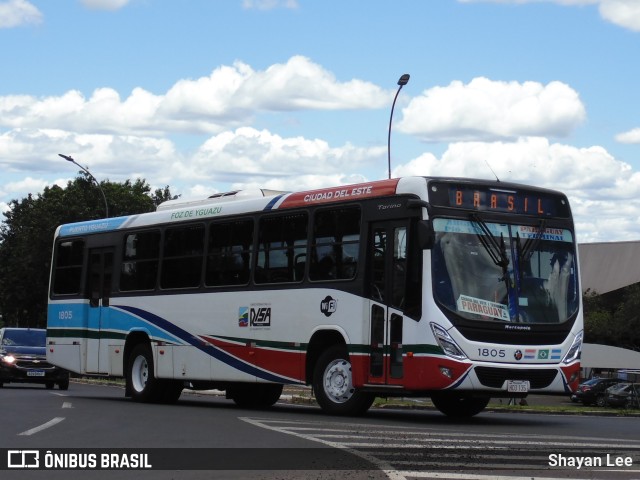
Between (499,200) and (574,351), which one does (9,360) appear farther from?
(574,351)

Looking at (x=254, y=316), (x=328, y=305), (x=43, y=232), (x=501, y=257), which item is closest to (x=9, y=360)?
(x=254, y=316)

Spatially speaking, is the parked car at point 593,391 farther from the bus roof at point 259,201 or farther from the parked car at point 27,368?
the bus roof at point 259,201

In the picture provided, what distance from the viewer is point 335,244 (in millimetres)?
20172

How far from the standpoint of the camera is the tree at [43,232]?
83.8m

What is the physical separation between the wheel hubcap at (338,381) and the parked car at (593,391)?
42.1 metres

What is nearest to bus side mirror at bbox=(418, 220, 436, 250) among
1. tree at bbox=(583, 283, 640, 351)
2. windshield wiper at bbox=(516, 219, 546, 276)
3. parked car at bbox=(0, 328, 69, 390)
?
windshield wiper at bbox=(516, 219, 546, 276)

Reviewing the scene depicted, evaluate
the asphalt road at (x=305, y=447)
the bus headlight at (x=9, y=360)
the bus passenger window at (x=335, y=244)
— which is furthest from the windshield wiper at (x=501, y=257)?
the bus headlight at (x=9, y=360)

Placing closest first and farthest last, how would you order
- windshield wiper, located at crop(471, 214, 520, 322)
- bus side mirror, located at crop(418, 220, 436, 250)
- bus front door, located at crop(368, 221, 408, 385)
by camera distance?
1. bus side mirror, located at crop(418, 220, 436, 250)
2. windshield wiper, located at crop(471, 214, 520, 322)
3. bus front door, located at crop(368, 221, 408, 385)

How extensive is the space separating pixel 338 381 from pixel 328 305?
1.18 meters

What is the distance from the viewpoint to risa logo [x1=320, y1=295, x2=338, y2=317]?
19994 mm

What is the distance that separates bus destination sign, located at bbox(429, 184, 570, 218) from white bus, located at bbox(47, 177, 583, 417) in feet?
0.08

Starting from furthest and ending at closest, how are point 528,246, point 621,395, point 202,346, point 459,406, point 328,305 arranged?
point 621,395, point 202,346, point 459,406, point 328,305, point 528,246

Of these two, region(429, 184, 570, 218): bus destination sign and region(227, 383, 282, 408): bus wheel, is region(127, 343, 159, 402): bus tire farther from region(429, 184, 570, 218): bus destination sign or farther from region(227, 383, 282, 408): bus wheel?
region(429, 184, 570, 218): bus destination sign

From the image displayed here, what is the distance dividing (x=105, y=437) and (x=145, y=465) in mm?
3406
